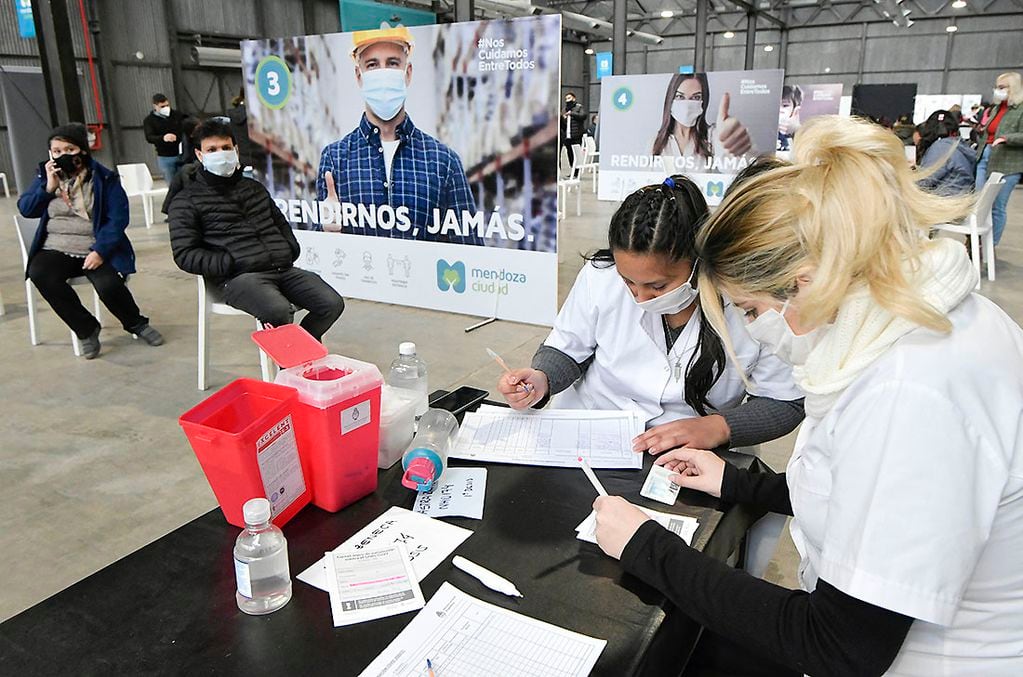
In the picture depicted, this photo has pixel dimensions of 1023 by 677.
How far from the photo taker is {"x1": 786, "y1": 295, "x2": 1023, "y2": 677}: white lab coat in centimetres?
68

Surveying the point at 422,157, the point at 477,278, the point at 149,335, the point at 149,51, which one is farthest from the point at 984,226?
the point at 149,51

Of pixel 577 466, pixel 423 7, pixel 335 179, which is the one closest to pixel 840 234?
pixel 577 466

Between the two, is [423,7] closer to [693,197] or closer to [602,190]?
[602,190]

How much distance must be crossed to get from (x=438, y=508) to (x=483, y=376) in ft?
7.71

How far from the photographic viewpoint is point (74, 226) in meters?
3.77

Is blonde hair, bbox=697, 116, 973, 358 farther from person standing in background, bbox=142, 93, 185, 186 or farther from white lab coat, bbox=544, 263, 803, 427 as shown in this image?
person standing in background, bbox=142, 93, 185, 186

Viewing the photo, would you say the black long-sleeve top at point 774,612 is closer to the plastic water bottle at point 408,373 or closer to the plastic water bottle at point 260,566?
the plastic water bottle at point 260,566

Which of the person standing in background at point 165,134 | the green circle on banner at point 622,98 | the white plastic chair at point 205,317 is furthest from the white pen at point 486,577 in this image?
the person standing in background at point 165,134

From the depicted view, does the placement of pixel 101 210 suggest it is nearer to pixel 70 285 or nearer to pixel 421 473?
pixel 70 285

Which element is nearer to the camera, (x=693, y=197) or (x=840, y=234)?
(x=840, y=234)

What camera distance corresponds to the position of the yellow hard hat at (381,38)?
13.9 feet

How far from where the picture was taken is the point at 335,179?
15.3 feet

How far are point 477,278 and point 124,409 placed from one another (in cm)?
206

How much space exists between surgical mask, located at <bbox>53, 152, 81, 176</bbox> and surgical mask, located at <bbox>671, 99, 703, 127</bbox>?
5.59 meters
